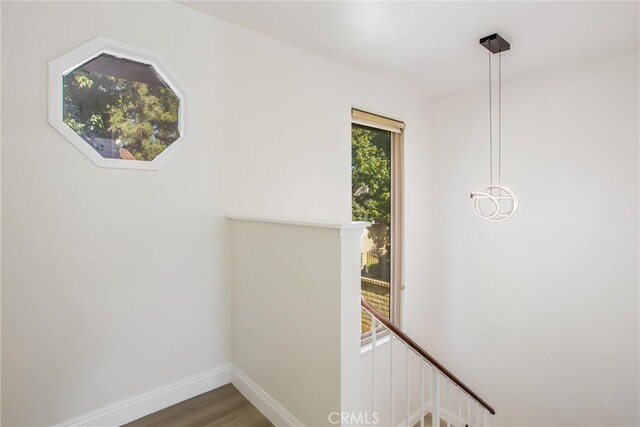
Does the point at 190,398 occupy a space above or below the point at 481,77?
below

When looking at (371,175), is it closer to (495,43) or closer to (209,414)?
(495,43)

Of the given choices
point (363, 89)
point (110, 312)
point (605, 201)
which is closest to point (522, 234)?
point (605, 201)

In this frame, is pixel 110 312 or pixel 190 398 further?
pixel 190 398

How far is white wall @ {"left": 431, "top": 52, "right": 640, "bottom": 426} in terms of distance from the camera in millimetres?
2730

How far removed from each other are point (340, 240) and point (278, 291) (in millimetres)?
576

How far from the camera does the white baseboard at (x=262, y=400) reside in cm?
173

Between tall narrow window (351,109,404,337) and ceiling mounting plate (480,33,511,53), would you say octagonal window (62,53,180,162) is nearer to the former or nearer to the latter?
tall narrow window (351,109,404,337)

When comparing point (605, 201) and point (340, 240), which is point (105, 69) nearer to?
point (340, 240)

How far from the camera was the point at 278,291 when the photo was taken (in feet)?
5.92

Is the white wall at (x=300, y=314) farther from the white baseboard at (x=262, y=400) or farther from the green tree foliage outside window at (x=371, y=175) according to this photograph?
the green tree foliage outside window at (x=371, y=175)

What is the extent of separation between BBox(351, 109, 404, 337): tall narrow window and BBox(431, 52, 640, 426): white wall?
643mm

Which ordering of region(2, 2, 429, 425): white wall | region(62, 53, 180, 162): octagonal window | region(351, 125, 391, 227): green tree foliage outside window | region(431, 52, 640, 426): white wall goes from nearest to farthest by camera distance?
region(2, 2, 429, 425): white wall < region(62, 53, 180, 162): octagonal window < region(431, 52, 640, 426): white wall < region(351, 125, 391, 227): green tree foliage outside window

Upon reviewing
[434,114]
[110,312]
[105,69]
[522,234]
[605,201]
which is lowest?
[110,312]

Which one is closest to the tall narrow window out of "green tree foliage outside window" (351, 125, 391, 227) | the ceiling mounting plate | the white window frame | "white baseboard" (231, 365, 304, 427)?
"green tree foliage outside window" (351, 125, 391, 227)
